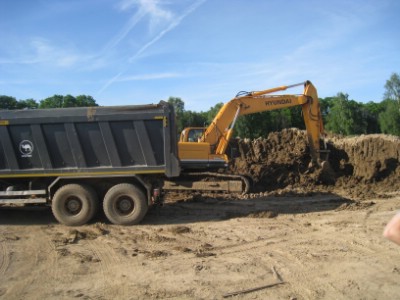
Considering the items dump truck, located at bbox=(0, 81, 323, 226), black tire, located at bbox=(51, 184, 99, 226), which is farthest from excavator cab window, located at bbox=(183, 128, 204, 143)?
black tire, located at bbox=(51, 184, 99, 226)

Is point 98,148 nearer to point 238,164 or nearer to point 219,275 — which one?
point 219,275

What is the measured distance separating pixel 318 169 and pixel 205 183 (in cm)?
530

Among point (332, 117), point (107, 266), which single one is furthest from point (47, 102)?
point (107, 266)

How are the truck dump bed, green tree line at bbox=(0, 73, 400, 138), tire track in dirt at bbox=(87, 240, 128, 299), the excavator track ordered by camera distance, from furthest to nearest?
green tree line at bbox=(0, 73, 400, 138) → the excavator track → the truck dump bed → tire track in dirt at bbox=(87, 240, 128, 299)

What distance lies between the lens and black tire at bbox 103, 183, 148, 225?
8781mm

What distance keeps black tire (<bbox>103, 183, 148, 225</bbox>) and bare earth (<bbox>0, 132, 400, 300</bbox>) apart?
0.95ft

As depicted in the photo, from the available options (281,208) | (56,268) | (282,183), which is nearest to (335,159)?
(282,183)

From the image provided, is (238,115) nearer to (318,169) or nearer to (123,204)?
(318,169)

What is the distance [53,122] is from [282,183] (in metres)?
8.64

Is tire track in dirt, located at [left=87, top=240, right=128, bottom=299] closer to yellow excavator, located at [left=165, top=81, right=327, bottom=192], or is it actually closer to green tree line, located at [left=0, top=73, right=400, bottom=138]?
yellow excavator, located at [left=165, top=81, right=327, bottom=192]

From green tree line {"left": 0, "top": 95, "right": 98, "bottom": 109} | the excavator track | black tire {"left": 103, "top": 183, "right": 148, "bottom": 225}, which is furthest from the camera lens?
green tree line {"left": 0, "top": 95, "right": 98, "bottom": 109}

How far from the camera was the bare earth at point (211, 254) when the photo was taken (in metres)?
5.02

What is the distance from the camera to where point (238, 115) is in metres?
12.0

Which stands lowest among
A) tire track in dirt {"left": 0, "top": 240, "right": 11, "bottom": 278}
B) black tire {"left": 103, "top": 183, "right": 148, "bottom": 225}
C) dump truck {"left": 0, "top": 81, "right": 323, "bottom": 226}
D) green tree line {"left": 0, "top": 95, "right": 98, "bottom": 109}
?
tire track in dirt {"left": 0, "top": 240, "right": 11, "bottom": 278}
